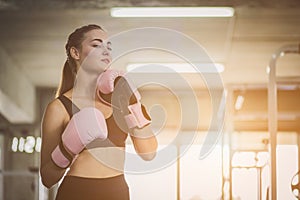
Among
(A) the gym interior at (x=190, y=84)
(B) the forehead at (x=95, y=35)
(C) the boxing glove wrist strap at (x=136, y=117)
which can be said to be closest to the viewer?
(C) the boxing glove wrist strap at (x=136, y=117)

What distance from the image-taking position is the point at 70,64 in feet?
10.3

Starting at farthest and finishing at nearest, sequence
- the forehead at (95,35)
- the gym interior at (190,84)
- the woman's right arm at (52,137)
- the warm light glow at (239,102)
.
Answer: the warm light glow at (239,102) → the gym interior at (190,84) → the forehead at (95,35) → the woman's right arm at (52,137)

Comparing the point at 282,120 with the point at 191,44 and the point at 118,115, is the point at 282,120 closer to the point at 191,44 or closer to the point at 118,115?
the point at 191,44

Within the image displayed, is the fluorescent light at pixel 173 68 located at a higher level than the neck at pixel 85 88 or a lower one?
higher

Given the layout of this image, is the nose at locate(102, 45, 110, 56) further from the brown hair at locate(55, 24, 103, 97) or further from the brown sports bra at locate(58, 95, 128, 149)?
the brown sports bra at locate(58, 95, 128, 149)

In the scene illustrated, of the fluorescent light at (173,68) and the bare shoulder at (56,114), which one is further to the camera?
the fluorescent light at (173,68)

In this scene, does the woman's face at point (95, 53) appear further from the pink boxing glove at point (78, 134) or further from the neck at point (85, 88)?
the pink boxing glove at point (78, 134)

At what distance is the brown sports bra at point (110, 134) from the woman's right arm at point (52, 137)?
34mm

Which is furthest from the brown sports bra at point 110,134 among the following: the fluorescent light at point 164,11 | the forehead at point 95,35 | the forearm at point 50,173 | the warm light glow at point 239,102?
the warm light glow at point 239,102

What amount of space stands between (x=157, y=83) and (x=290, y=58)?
1.00m

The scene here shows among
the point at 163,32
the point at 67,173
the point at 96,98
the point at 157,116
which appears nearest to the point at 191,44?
the point at 163,32

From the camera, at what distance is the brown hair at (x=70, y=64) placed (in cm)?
311

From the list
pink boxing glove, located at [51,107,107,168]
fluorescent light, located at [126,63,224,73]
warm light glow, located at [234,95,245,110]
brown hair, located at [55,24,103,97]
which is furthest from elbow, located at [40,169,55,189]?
warm light glow, located at [234,95,245,110]

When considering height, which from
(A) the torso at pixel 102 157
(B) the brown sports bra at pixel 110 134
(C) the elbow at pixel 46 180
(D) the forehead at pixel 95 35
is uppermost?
(D) the forehead at pixel 95 35
